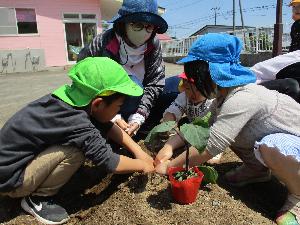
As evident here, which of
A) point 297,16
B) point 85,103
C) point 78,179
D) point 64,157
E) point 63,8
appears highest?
point 63,8

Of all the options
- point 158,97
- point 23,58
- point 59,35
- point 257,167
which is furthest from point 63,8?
point 257,167

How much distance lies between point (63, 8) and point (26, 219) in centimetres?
1358

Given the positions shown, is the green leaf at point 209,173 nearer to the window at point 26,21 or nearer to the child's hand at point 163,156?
the child's hand at point 163,156

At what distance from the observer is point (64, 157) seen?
5.56ft

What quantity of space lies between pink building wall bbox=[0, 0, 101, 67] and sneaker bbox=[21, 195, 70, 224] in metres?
12.3

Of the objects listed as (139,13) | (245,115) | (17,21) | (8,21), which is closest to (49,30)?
(17,21)

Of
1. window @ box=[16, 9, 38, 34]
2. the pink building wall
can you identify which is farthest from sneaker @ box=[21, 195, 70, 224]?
A: window @ box=[16, 9, 38, 34]

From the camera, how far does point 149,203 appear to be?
178 cm

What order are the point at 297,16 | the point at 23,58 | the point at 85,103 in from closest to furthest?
the point at 85,103, the point at 297,16, the point at 23,58

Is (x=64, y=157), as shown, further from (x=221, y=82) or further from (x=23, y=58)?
(x=23, y=58)

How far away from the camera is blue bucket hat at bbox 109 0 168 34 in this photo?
7.80 feet

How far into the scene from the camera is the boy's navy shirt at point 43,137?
163cm

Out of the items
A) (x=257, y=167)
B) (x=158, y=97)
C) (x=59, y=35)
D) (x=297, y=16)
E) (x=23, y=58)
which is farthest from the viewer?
(x=59, y=35)

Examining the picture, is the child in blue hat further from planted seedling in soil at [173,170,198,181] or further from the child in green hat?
the child in green hat
